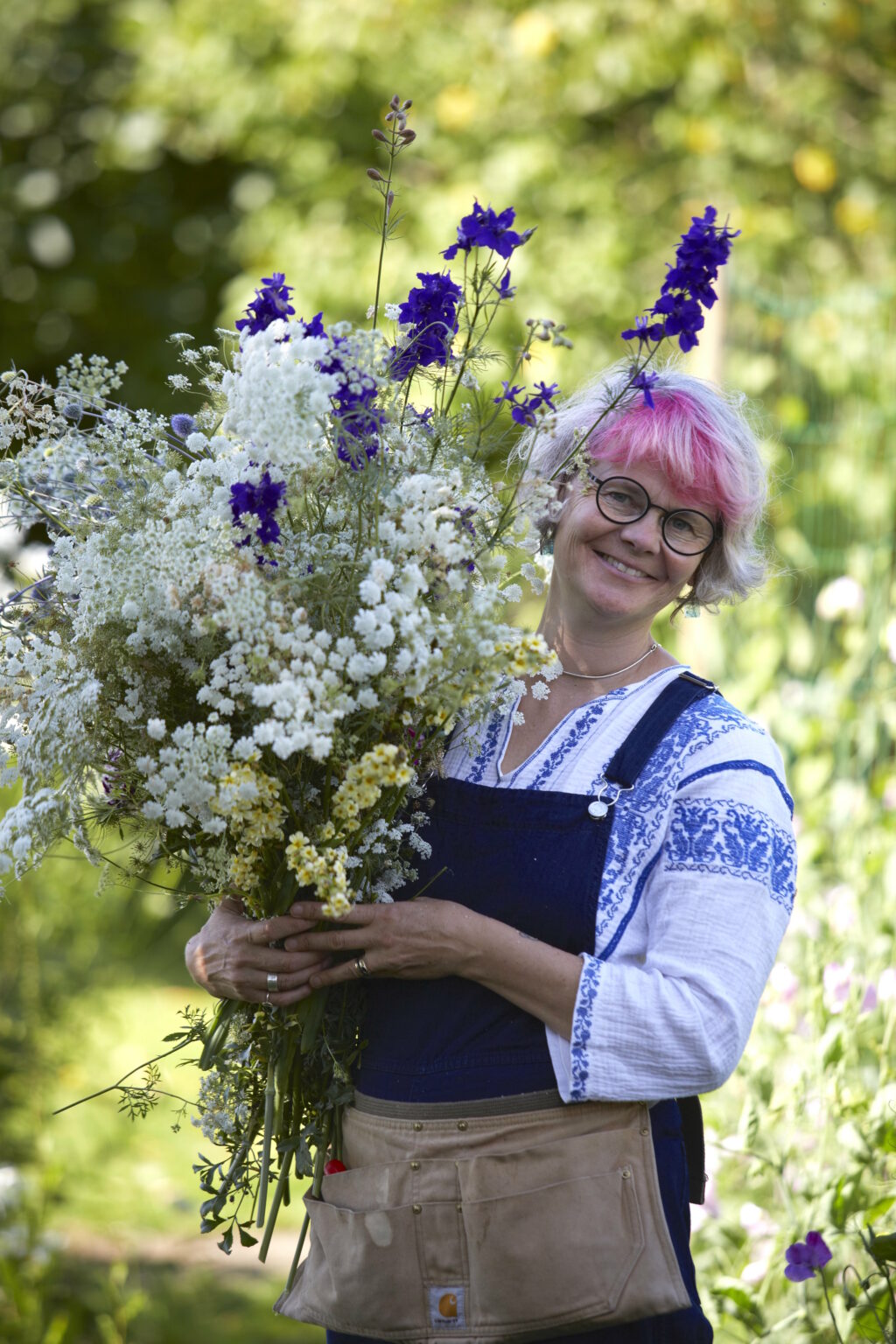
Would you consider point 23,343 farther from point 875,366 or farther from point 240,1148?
point 240,1148

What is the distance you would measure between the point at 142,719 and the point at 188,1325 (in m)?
2.64

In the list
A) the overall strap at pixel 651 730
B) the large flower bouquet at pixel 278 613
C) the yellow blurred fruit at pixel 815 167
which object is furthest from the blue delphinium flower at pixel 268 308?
the yellow blurred fruit at pixel 815 167

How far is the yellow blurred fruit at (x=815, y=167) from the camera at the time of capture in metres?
4.89

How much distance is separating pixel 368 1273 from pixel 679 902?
24.6 inches

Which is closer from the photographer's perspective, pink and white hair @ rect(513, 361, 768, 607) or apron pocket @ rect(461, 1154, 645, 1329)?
apron pocket @ rect(461, 1154, 645, 1329)

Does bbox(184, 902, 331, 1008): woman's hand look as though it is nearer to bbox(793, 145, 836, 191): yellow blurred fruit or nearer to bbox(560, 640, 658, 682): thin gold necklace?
bbox(560, 640, 658, 682): thin gold necklace

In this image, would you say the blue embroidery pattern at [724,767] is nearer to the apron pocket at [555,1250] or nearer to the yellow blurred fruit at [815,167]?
the apron pocket at [555,1250]

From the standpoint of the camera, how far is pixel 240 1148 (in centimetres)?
171

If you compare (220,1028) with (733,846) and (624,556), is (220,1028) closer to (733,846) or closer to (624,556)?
(733,846)

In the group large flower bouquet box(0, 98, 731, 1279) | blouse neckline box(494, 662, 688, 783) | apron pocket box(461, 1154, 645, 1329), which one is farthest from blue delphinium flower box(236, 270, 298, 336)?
apron pocket box(461, 1154, 645, 1329)

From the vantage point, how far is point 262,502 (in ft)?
4.61

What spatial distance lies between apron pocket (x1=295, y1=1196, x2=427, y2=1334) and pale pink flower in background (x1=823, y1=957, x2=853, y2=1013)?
1.18 meters

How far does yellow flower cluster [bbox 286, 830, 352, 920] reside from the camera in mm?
1366

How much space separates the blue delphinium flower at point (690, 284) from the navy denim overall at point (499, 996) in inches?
20.3
